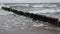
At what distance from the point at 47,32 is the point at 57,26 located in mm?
1449

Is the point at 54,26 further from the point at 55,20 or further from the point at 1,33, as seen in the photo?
the point at 1,33

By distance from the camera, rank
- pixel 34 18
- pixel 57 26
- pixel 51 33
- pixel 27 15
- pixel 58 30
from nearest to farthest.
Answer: pixel 51 33
pixel 58 30
pixel 57 26
pixel 34 18
pixel 27 15

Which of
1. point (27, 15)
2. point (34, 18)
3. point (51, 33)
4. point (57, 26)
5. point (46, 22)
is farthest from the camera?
point (27, 15)

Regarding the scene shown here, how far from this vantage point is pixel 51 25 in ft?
34.2

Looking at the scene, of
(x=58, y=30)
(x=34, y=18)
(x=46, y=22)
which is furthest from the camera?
(x=34, y=18)

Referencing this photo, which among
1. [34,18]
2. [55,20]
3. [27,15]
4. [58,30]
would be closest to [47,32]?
[58,30]

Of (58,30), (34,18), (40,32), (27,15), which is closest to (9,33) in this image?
(40,32)

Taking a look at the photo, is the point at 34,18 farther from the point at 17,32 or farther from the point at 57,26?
the point at 17,32

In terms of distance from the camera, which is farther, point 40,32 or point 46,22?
point 46,22

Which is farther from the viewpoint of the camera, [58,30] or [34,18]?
[34,18]

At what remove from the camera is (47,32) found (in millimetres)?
8750

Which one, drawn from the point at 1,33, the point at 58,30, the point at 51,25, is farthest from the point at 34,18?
the point at 1,33

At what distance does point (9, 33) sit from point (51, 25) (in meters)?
3.28

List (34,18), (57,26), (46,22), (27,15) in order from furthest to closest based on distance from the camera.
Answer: (27,15) → (34,18) → (46,22) → (57,26)
